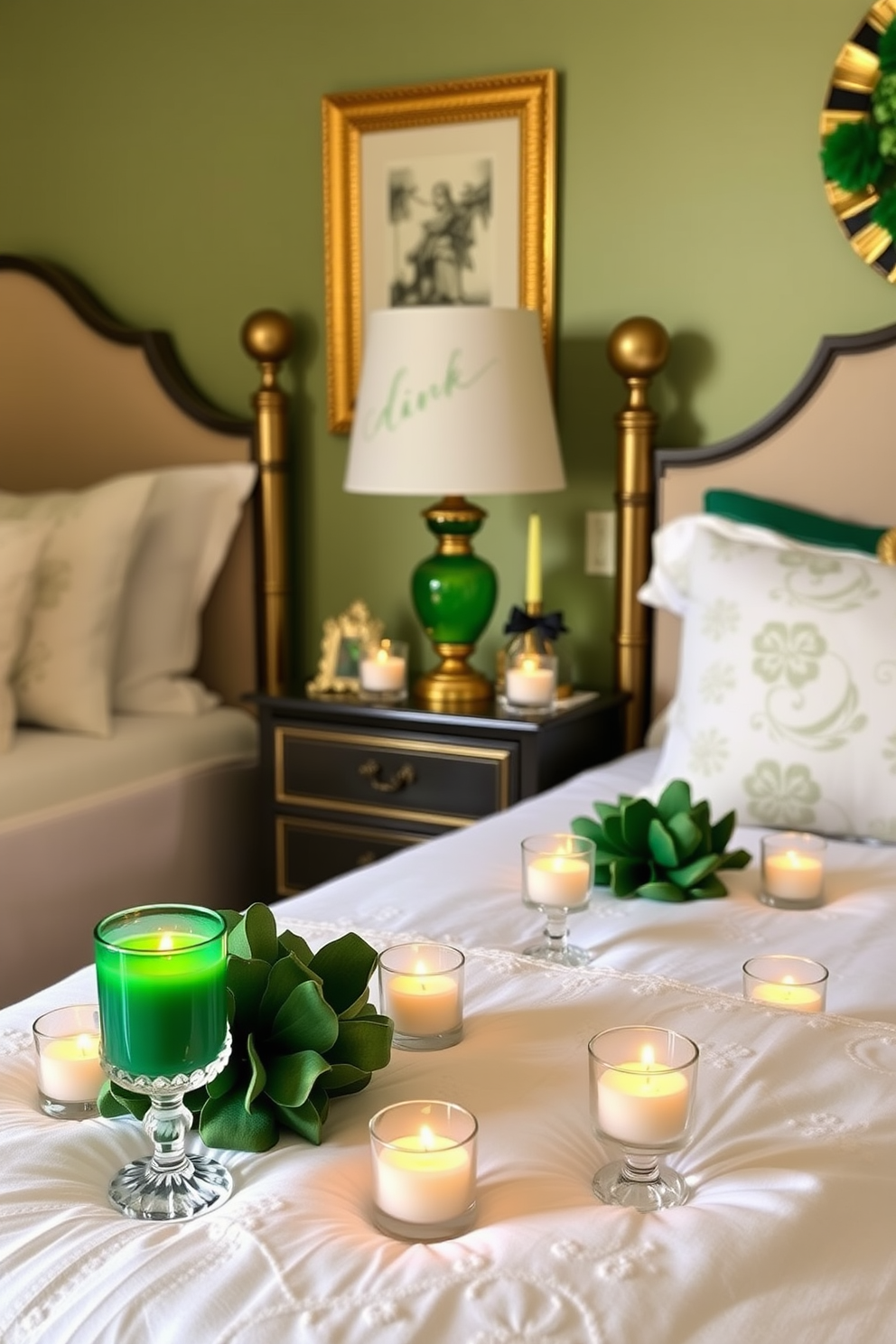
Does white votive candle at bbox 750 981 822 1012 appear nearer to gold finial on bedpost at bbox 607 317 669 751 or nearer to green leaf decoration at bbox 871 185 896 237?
gold finial on bedpost at bbox 607 317 669 751

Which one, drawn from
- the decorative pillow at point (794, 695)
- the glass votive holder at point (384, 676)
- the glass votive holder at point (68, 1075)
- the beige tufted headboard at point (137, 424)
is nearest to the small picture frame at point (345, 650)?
the glass votive holder at point (384, 676)

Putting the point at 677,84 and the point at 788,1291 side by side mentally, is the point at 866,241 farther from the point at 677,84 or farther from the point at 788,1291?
the point at 788,1291

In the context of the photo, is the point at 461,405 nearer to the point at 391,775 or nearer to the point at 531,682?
the point at 531,682

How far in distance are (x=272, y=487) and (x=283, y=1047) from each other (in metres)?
2.02

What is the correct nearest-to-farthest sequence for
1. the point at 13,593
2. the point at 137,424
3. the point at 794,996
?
the point at 794,996 < the point at 13,593 < the point at 137,424

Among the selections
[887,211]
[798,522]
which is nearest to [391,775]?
[798,522]

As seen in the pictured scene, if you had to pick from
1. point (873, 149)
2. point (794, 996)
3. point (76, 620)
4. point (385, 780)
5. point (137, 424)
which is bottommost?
point (385, 780)

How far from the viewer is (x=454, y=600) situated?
2.72 metres

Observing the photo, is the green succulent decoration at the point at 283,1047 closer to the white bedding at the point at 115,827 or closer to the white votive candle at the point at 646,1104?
the white votive candle at the point at 646,1104

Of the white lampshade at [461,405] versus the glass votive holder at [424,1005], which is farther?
the white lampshade at [461,405]

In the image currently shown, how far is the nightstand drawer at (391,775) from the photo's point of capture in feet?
8.44

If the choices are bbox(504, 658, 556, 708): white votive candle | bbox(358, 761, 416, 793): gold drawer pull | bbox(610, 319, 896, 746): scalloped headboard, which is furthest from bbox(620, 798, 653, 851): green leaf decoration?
bbox(610, 319, 896, 746): scalloped headboard

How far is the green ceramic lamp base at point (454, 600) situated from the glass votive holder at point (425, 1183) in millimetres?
1696

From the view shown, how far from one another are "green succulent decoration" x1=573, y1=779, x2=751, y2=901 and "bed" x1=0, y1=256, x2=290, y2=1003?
1160 mm
